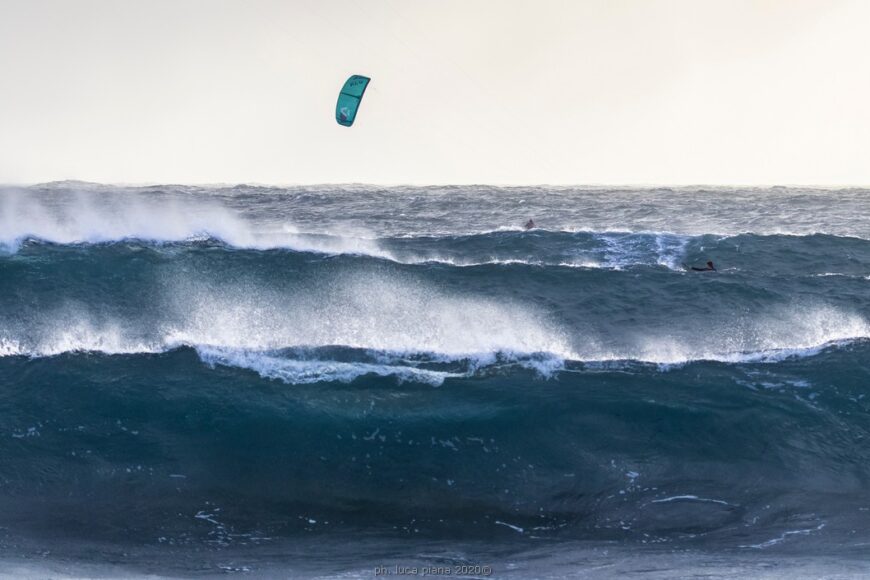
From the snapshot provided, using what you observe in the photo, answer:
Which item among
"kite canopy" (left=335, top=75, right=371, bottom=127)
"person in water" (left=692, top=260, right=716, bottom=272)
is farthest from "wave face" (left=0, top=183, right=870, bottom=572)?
"kite canopy" (left=335, top=75, right=371, bottom=127)

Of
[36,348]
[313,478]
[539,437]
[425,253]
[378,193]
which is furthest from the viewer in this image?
[378,193]

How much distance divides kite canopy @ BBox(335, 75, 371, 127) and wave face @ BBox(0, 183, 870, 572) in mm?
2775

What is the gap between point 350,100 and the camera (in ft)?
68.2

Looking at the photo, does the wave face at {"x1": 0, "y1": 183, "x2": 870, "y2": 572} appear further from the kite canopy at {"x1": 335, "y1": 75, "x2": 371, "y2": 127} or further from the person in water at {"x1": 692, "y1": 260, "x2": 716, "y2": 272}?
the kite canopy at {"x1": 335, "y1": 75, "x2": 371, "y2": 127}

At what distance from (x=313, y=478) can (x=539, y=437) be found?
9.81ft

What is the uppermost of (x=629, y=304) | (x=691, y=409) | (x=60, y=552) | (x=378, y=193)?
(x=378, y=193)

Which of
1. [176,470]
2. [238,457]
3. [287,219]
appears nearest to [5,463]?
[176,470]

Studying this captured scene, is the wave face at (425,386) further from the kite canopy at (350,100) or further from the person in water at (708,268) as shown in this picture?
the kite canopy at (350,100)

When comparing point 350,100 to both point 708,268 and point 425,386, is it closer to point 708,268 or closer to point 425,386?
point 708,268

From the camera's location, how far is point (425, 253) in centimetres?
1844

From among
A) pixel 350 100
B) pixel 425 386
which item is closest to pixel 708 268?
pixel 425 386

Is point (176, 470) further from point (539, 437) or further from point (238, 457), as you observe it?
point (539, 437)

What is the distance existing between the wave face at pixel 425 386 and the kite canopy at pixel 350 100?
9.10 ft

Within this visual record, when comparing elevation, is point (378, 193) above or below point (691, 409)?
above
